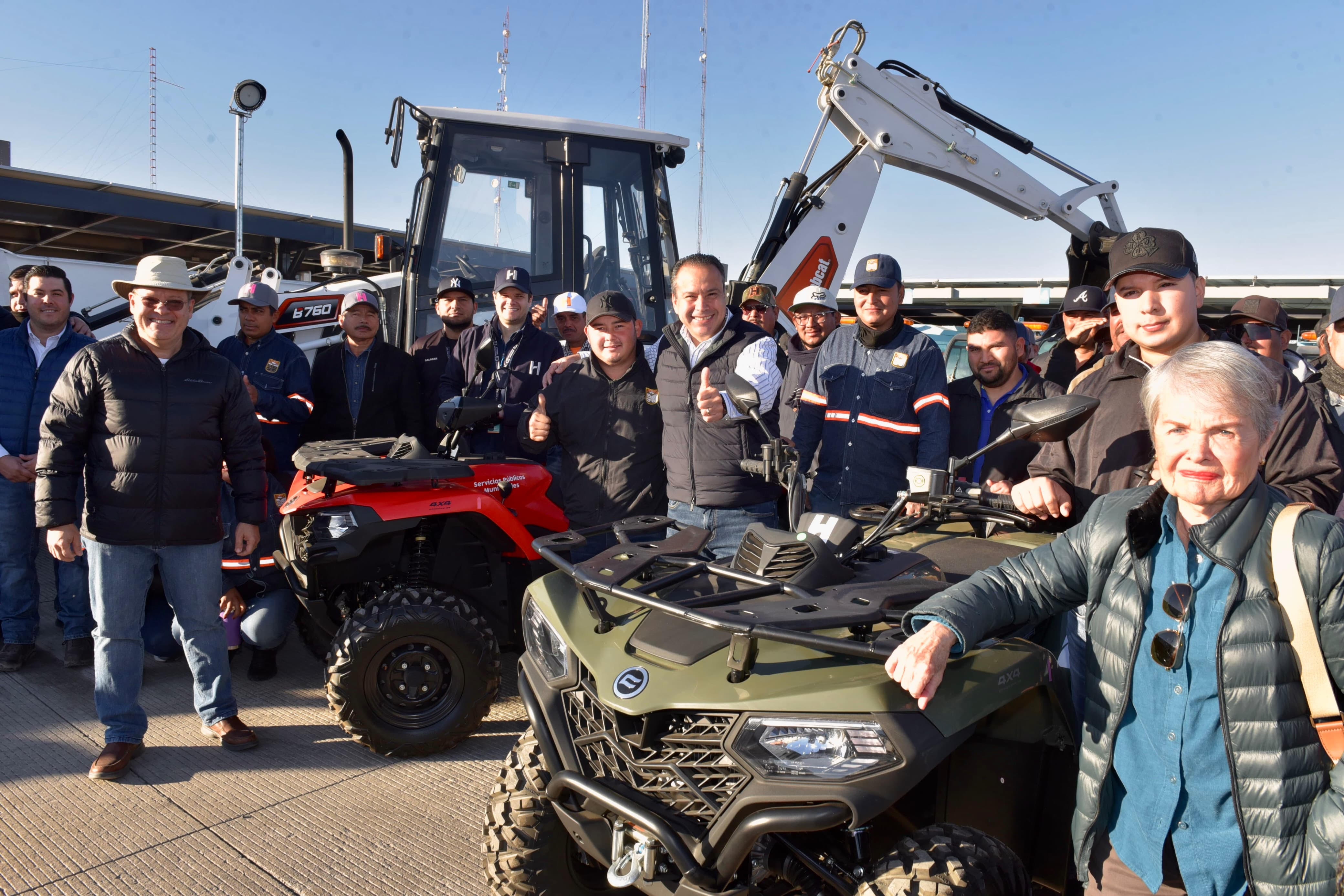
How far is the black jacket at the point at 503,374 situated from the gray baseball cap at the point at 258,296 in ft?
3.48

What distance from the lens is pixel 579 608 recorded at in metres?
2.44

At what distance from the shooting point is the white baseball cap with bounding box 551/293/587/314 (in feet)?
19.4

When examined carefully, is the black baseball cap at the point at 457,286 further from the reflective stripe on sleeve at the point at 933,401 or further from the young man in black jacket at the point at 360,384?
the reflective stripe on sleeve at the point at 933,401

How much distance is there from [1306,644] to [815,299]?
14.3 feet

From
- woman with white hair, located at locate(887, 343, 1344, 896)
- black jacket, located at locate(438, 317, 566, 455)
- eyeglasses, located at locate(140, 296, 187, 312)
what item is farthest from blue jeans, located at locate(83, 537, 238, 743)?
woman with white hair, located at locate(887, 343, 1344, 896)

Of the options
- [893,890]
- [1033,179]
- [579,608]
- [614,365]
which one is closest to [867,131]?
[1033,179]

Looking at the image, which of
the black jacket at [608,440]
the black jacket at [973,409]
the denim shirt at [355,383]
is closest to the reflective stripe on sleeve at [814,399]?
the black jacket at [973,409]

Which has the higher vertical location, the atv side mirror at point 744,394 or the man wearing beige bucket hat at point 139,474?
the atv side mirror at point 744,394

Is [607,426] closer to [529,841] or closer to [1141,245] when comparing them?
[529,841]

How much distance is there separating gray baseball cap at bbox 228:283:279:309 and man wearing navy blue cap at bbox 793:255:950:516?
333cm

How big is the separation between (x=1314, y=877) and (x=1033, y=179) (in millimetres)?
7709

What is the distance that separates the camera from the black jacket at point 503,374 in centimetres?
529

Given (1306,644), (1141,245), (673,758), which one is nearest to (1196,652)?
(1306,644)

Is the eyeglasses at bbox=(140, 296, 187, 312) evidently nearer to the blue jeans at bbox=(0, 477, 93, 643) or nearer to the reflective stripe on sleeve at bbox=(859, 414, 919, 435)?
the blue jeans at bbox=(0, 477, 93, 643)
